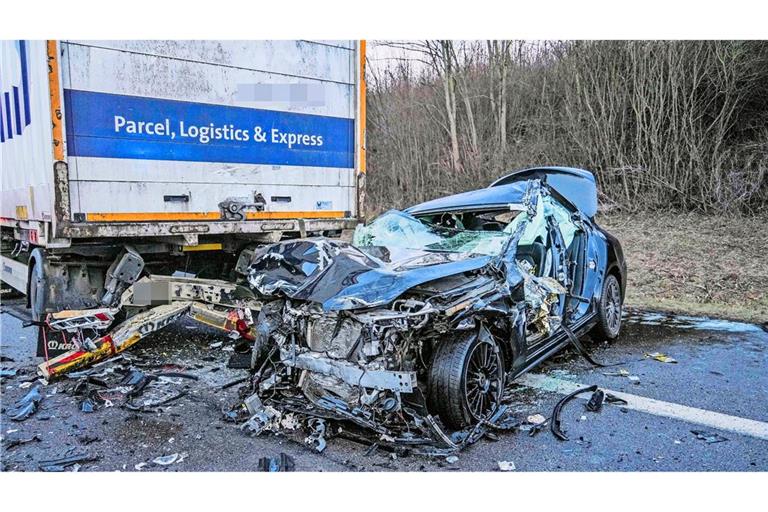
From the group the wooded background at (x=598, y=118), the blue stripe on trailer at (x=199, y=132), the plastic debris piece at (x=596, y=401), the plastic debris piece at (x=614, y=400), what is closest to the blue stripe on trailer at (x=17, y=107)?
the blue stripe on trailer at (x=199, y=132)

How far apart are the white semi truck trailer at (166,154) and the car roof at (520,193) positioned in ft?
4.54

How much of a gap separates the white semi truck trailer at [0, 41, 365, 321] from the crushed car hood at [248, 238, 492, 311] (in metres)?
1.65

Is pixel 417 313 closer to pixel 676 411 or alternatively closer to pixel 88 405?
pixel 676 411

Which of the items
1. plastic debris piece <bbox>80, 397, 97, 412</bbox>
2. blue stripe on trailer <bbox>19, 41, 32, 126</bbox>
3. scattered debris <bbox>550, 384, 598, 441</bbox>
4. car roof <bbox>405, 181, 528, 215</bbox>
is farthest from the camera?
car roof <bbox>405, 181, 528, 215</bbox>

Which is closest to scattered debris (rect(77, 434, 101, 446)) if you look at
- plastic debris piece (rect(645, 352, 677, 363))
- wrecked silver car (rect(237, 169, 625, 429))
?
wrecked silver car (rect(237, 169, 625, 429))

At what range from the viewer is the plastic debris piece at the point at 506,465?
3.12 m

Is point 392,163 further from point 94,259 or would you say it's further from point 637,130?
point 94,259

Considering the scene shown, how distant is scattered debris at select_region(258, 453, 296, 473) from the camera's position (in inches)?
121

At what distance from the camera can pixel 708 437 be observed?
3.46 metres

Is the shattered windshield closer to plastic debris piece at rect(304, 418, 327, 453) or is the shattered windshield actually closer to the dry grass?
plastic debris piece at rect(304, 418, 327, 453)

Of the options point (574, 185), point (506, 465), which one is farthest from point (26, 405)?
point (574, 185)

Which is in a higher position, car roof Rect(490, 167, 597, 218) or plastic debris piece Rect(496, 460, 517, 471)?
car roof Rect(490, 167, 597, 218)

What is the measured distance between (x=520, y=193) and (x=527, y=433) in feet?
7.20

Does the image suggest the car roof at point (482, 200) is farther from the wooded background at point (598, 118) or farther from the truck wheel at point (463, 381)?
the wooded background at point (598, 118)
